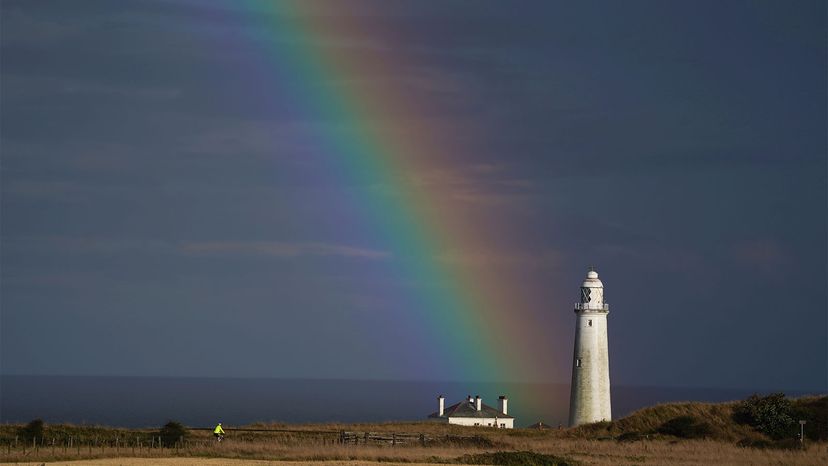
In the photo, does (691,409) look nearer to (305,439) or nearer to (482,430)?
(482,430)

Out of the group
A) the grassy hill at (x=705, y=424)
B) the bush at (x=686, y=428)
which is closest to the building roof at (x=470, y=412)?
the grassy hill at (x=705, y=424)

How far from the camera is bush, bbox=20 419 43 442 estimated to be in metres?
52.0

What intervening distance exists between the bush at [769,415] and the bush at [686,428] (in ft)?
10.7

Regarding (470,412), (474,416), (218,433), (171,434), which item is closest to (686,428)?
(474,416)

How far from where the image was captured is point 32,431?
53000mm

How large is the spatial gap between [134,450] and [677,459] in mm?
23102

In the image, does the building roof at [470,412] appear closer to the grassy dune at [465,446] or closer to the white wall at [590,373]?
the white wall at [590,373]

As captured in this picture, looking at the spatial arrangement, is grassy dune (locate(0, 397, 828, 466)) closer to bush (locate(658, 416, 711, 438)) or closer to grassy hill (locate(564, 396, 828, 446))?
grassy hill (locate(564, 396, 828, 446))

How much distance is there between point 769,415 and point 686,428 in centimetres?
534

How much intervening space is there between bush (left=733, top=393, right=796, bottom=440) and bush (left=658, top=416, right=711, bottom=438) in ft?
10.7

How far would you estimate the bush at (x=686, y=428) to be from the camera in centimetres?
6031

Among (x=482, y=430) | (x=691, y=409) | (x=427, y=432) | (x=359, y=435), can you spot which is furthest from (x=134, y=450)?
(x=691, y=409)

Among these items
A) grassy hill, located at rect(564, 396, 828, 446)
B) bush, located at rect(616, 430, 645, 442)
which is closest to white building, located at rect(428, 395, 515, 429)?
grassy hill, located at rect(564, 396, 828, 446)

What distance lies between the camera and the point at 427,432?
6303 cm
